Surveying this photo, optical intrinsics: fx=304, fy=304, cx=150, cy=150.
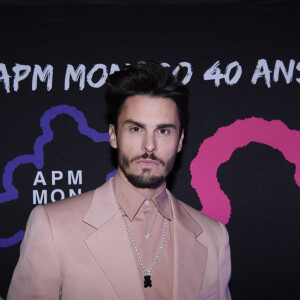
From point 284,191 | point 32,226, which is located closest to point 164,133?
point 32,226

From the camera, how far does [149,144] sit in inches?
58.2

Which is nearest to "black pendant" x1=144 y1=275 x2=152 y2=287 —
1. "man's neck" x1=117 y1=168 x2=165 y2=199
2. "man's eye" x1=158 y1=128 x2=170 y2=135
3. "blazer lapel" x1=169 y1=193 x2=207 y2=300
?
"blazer lapel" x1=169 y1=193 x2=207 y2=300

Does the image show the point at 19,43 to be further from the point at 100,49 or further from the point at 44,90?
the point at 100,49

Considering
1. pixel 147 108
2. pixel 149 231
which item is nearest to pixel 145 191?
pixel 149 231

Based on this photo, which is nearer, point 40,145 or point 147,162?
point 147,162

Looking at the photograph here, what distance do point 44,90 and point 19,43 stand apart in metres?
0.37

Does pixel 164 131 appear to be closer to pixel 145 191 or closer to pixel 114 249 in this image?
pixel 145 191

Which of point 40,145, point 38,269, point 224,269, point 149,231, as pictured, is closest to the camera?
point 38,269

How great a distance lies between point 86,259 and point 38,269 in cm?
20

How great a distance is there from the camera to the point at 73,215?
4.80 ft

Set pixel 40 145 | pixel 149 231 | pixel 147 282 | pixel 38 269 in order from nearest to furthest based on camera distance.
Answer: pixel 38 269, pixel 147 282, pixel 149 231, pixel 40 145

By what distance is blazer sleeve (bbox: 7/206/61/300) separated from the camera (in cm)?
131

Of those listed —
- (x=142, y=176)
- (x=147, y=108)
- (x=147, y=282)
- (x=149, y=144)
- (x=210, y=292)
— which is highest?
(x=147, y=108)

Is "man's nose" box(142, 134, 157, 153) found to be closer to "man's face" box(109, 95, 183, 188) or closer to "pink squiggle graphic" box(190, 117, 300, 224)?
"man's face" box(109, 95, 183, 188)
